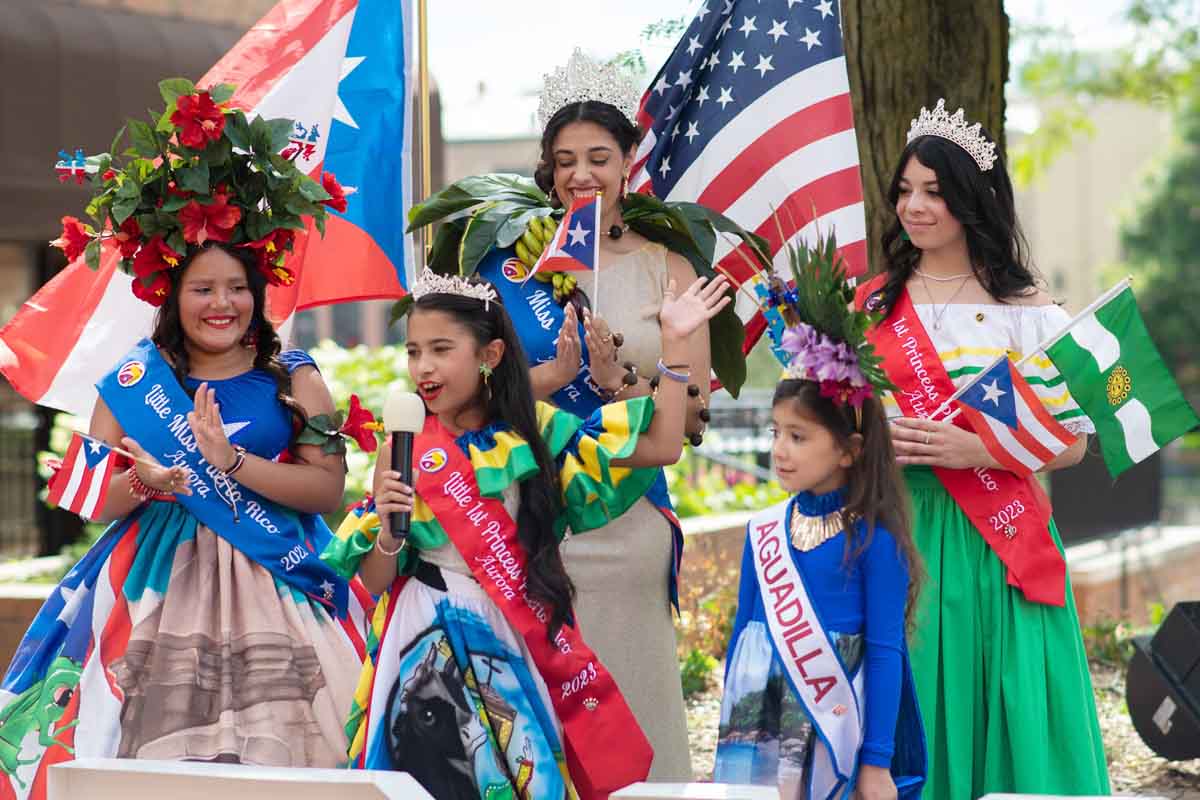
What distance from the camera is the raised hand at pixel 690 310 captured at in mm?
3854

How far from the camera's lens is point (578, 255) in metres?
4.16

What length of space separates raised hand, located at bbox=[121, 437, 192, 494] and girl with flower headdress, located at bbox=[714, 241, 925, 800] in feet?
4.62

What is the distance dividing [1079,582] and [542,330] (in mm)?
6793

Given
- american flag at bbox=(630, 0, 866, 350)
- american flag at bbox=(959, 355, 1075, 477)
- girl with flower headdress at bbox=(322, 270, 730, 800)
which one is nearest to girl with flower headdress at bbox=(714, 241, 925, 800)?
girl with flower headdress at bbox=(322, 270, 730, 800)

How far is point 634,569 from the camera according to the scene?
4395 mm

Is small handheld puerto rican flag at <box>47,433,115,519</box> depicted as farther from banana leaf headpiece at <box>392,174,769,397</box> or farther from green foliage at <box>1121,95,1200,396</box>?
green foliage at <box>1121,95,1200,396</box>

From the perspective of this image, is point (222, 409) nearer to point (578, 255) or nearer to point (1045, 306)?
point (578, 255)

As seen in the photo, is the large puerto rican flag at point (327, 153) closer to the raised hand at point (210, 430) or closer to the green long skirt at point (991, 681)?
the raised hand at point (210, 430)

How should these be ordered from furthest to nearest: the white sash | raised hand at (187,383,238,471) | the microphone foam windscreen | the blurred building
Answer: the blurred building < raised hand at (187,383,238,471) < the white sash < the microphone foam windscreen

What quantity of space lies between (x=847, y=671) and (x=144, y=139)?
2246mm

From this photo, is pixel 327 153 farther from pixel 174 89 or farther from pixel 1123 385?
pixel 1123 385

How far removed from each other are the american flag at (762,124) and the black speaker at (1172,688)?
195 centimetres

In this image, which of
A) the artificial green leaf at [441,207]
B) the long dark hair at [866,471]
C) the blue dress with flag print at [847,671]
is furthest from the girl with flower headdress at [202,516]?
the long dark hair at [866,471]

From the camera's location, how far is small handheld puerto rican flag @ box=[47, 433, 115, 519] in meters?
4.20
